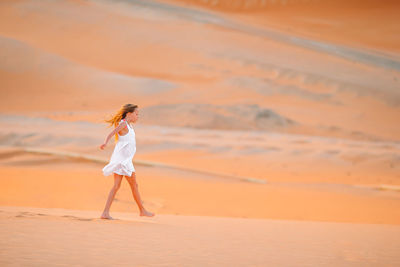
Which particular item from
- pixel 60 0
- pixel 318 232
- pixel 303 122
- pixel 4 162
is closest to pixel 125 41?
pixel 60 0

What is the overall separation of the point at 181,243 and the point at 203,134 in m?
13.8

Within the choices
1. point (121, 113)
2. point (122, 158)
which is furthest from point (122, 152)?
point (121, 113)

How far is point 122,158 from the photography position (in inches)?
233

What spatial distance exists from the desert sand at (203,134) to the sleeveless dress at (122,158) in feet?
1.59

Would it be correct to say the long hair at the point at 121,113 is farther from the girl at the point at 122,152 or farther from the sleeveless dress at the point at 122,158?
the sleeveless dress at the point at 122,158

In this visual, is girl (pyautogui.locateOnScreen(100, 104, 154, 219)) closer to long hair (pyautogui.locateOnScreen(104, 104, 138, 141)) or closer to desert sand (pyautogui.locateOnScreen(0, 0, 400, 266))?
long hair (pyautogui.locateOnScreen(104, 104, 138, 141))

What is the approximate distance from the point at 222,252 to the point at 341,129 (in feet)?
63.8

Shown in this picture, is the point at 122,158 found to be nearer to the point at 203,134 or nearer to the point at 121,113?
the point at 121,113

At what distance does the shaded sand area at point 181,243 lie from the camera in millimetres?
4020

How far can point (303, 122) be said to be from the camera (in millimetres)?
23734

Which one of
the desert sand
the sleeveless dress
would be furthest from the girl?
the desert sand

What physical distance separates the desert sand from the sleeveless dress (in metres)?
0.48

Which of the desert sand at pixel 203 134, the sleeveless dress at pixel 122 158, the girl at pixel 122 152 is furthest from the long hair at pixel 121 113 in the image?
the desert sand at pixel 203 134

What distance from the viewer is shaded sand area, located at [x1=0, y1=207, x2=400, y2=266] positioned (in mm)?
4020
